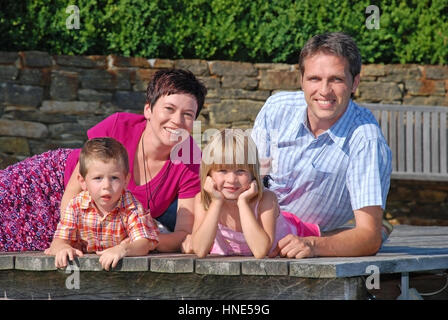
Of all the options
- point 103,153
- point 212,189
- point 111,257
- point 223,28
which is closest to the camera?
point 111,257

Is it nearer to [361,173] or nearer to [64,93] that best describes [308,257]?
[361,173]

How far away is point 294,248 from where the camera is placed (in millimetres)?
4461

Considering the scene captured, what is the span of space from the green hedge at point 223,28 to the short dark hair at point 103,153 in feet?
16.9

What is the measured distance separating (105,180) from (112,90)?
533 cm

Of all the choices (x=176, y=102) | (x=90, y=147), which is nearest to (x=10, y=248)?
(x=90, y=147)

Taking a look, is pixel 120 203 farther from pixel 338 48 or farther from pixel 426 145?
pixel 426 145

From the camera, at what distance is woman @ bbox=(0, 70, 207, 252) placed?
4941 millimetres

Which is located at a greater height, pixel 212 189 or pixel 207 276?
pixel 212 189

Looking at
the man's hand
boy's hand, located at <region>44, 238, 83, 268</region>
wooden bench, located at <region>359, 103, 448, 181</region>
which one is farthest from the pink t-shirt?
wooden bench, located at <region>359, 103, 448, 181</region>

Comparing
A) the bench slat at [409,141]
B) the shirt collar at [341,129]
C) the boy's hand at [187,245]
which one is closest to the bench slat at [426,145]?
the bench slat at [409,141]

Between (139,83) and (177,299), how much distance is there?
18.2 feet

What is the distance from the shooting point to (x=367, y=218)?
4.64 metres

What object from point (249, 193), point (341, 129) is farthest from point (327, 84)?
point (249, 193)
